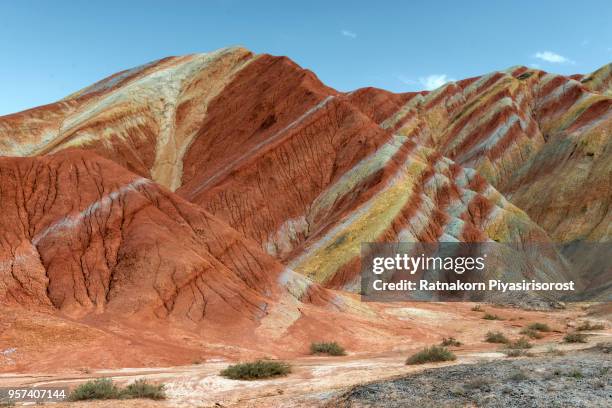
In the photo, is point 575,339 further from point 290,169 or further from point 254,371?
point 290,169

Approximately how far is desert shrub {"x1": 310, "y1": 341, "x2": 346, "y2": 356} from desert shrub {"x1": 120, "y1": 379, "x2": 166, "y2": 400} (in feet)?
36.6

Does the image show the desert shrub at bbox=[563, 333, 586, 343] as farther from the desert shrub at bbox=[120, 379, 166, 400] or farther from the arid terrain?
the desert shrub at bbox=[120, 379, 166, 400]

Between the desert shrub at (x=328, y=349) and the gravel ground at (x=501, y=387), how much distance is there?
456 inches

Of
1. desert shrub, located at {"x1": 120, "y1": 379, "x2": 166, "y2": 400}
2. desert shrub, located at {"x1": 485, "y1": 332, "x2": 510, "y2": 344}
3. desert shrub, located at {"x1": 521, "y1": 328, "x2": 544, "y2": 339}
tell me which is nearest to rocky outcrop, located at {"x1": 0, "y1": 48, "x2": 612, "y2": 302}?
desert shrub, located at {"x1": 485, "y1": 332, "x2": 510, "y2": 344}

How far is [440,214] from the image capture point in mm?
53094

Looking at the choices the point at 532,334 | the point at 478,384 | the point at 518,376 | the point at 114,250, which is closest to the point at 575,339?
the point at 532,334

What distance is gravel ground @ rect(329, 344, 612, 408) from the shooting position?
8992 mm

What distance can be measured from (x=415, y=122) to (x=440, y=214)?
149ft

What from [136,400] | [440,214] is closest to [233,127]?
[440,214]

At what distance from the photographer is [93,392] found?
12766 mm

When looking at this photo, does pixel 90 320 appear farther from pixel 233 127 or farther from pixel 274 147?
pixel 233 127

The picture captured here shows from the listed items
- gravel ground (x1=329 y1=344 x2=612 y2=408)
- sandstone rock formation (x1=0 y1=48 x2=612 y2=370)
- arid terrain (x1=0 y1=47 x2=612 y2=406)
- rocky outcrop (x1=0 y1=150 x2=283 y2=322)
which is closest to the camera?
gravel ground (x1=329 y1=344 x2=612 y2=408)

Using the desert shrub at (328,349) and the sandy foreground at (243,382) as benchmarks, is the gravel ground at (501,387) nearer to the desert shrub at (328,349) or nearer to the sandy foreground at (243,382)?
the sandy foreground at (243,382)

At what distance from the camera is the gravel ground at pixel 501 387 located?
8.99 meters
